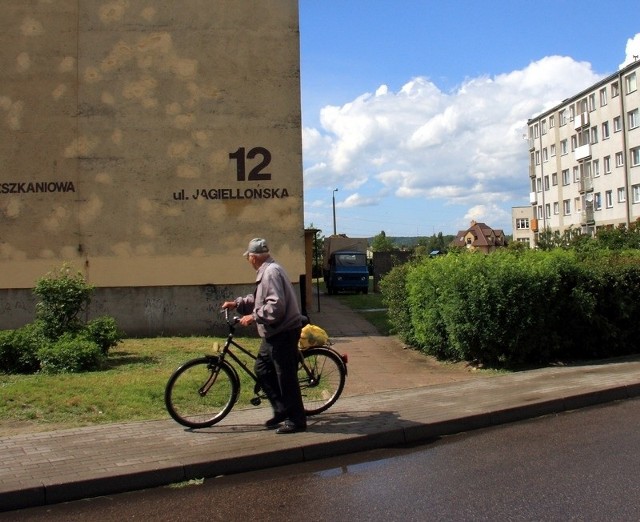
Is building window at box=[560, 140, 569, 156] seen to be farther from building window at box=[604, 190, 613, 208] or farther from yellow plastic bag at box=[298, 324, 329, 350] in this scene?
yellow plastic bag at box=[298, 324, 329, 350]

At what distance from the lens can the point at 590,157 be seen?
2694 inches

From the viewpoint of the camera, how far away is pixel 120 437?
6941mm

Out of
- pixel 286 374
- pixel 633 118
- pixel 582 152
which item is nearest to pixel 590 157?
pixel 582 152

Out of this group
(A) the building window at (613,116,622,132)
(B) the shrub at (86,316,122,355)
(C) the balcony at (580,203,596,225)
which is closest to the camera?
(B) the shrub at (86,316,122,355)

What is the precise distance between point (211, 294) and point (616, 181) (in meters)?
55.1

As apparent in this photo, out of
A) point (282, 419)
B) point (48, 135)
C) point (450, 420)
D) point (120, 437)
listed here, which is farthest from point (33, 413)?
point (48, 135)

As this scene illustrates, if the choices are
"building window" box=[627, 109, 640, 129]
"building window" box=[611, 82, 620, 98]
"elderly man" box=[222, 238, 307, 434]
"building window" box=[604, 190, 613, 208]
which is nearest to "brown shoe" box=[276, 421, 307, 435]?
"elderly man" box=[222, 238, 307, 434]

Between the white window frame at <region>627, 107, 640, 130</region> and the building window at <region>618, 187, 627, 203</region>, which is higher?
the white window frame at <region>627, 107, 640, 130</region>

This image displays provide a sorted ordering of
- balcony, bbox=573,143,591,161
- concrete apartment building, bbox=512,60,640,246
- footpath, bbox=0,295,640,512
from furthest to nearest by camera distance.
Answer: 1. balcony, bbox=573,143,591,161
2. concrete apartment building, bbox=512,60,640,246
3. footpath, bbox=0,295,640,512

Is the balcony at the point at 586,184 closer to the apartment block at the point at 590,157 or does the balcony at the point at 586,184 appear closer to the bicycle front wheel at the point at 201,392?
the apartment block at the point at 590,157

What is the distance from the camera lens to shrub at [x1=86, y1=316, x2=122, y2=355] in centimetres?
1172

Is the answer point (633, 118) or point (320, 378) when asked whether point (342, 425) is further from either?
point (633, 118)

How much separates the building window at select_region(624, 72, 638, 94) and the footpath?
181ft

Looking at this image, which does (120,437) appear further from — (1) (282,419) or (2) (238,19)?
(2) (238,19)
